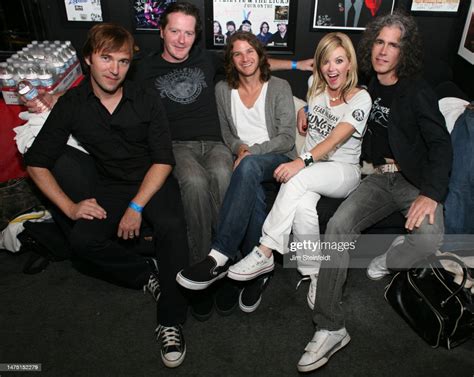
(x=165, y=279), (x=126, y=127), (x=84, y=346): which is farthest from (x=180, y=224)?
(x=84, y=346)

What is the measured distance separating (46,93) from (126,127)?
0.76 meters

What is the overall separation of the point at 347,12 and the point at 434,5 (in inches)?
23.8

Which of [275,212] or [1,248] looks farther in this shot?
[1,248]

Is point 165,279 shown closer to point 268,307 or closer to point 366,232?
point 268,307

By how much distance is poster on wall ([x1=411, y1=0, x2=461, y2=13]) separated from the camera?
9.53ft

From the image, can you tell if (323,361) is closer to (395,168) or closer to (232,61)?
(395,168)

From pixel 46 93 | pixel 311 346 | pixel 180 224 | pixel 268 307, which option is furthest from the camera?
pixel 46 93

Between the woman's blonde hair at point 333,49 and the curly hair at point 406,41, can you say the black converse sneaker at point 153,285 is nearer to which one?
the woman's blonde hair at point 333,49

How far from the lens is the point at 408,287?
7.00 feet

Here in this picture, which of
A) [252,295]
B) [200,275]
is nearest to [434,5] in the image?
[252,295]

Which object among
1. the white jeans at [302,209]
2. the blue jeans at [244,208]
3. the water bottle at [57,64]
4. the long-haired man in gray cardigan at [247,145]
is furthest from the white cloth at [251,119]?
the water bottle at [57,64]

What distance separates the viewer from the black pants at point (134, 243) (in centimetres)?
207

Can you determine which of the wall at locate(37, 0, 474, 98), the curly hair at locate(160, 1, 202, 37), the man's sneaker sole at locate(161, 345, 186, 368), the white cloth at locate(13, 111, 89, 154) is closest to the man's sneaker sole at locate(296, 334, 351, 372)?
the man's sneaker sole at locate(161, 345, 186, 368)

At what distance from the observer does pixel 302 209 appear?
2139mm
